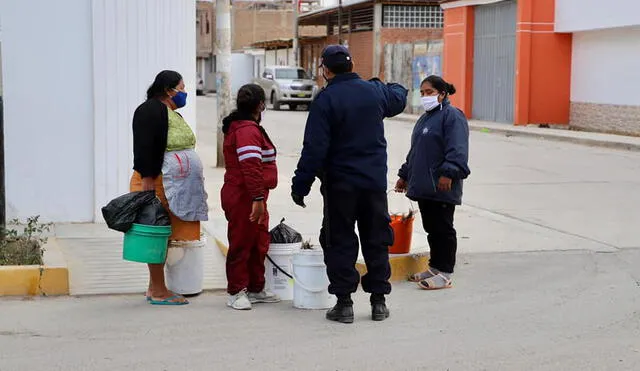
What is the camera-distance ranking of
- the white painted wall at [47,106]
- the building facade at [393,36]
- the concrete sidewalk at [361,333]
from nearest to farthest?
the concrete sidewalk at [361,333] < the white painted wall at [47,106] < the building facade at [393,36]

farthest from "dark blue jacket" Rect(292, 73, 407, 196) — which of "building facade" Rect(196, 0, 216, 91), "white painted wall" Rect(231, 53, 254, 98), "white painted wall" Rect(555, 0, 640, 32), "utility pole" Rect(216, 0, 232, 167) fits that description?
"building facade" Rect(196, 0, 216, 91)

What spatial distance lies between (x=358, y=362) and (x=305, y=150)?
59.7 inches

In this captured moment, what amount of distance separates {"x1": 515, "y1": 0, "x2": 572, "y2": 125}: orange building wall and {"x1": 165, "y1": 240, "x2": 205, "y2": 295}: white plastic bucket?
22.6 metres

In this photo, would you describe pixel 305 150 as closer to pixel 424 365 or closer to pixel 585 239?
pixel 424 365

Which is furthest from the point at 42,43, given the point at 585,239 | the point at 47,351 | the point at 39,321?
the point at 585,239

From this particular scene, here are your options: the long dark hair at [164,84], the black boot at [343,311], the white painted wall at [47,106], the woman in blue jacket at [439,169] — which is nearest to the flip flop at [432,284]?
the woman in blue jacket at [439,169]

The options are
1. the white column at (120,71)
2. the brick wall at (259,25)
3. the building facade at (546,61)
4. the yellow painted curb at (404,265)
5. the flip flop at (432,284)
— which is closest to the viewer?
the flip flop at (432,284)

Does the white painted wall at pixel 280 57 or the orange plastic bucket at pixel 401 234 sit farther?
the white painted wall at pixel 280 57

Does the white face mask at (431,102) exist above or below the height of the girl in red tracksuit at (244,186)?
above

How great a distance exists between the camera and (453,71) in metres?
33.5

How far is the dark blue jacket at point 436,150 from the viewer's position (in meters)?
7.75

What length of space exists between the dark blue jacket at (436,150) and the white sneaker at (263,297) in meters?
1.34

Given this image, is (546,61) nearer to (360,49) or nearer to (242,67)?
(360,49)

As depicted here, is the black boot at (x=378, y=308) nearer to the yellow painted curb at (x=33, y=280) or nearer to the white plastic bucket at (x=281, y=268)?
the white plastic bucket at (x=281, y=268)
